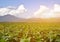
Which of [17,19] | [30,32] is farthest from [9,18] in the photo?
[30,32]

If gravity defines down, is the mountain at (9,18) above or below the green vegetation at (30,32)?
above

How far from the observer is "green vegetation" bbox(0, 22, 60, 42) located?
6.73ft

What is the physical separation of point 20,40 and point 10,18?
0.30 meters

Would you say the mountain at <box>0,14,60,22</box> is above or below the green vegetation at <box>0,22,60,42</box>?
above

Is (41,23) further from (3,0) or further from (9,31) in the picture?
(3,0)

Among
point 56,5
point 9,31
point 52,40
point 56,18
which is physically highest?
point 56,5

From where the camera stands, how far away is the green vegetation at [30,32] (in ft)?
6.73

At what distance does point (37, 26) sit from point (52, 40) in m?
0.25

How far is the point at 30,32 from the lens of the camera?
6.84 ft

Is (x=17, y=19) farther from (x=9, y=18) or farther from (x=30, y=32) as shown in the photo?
(x=30, y=32)

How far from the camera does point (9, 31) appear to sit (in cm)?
211

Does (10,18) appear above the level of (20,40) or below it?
above

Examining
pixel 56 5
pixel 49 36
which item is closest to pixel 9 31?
pixel 49 36

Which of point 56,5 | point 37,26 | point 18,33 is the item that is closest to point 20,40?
point 18,33
